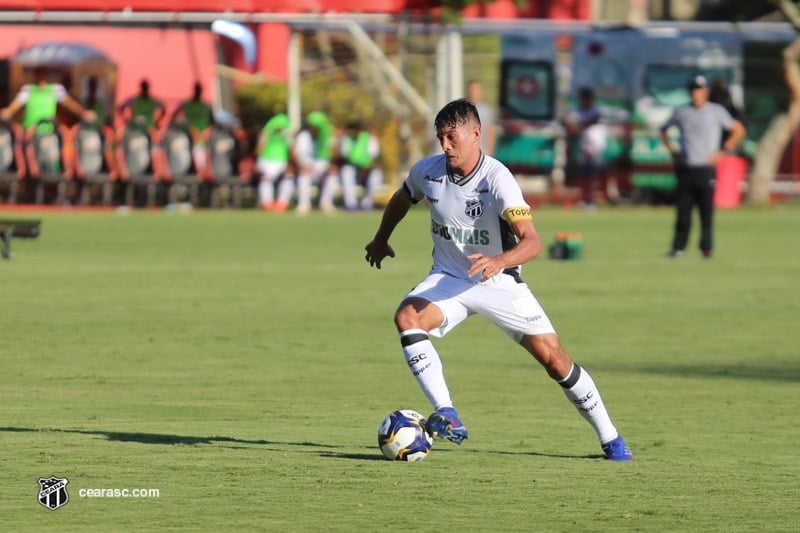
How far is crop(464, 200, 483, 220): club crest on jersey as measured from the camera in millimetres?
8891

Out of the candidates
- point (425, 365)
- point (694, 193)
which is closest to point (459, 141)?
point (425, 365)

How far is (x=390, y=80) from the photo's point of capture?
39875 millimetres

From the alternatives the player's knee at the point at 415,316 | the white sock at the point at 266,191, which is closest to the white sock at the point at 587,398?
the player's knee at the point at 415,316

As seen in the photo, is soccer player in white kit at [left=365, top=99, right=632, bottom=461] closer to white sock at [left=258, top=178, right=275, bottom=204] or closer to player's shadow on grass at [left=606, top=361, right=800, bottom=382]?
player's shadow on grass at [left=606, top=361, right=800, bottom=382]

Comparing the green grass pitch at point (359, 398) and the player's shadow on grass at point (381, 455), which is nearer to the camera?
the green grass pitch at point (359, 398)

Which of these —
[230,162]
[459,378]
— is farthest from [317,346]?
[230,162]

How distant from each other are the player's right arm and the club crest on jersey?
0.43 m

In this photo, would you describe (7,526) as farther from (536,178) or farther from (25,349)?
(536,178)

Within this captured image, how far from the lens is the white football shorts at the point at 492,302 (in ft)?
29.0

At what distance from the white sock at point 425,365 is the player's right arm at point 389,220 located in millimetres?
635

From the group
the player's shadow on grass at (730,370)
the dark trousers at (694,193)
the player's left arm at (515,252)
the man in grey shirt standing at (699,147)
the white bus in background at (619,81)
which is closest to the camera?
the player's left arm at (515,252)

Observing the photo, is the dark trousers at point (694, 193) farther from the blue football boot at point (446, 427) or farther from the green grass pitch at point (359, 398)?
the blue football boot at point (446, 427)

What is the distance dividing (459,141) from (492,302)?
834 mm

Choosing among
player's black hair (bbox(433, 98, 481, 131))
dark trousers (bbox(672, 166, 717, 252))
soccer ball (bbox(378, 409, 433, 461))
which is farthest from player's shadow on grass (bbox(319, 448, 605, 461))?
dark trousers (bbox(672, 166, 717, 252))
